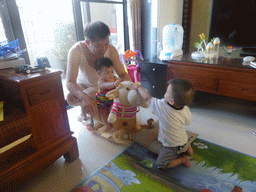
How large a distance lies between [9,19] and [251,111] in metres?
2.50

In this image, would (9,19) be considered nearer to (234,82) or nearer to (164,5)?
(164,5)

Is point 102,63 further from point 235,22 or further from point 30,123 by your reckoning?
point 235,22

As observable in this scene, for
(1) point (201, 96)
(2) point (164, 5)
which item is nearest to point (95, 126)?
(1) point (201, 96)

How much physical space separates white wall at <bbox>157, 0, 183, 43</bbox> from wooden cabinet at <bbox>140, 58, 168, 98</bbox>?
2.30ft

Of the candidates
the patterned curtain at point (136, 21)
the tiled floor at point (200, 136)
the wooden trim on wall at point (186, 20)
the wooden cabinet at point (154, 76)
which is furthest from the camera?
the wooden trim on wall at point (186, 20)

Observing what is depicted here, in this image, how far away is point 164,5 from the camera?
8.61ft

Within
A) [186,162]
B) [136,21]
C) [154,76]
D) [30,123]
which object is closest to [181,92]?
[186,162]

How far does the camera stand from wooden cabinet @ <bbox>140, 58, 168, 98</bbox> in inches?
83.8

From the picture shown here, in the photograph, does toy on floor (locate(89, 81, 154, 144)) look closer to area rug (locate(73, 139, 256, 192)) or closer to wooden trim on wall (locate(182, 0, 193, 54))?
area rug (locate(73, 139, 256, 192))

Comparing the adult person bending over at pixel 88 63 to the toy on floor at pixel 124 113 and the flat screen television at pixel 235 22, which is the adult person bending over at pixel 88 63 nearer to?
the toy on floor at pixel 124 113

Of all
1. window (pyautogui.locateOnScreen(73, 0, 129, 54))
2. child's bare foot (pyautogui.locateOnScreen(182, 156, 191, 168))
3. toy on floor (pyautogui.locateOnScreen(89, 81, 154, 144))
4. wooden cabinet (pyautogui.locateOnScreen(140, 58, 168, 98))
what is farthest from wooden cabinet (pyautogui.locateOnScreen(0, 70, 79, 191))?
window (pyautogui.locateOnScreen(73, 0, 129, 54))

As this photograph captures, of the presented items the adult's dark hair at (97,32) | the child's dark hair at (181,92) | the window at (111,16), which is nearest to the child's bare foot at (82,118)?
the adult's dark hair at (97,32)

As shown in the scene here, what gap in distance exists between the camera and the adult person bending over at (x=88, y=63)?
1.42 m

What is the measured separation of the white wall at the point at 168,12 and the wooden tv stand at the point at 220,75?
0.84 m
